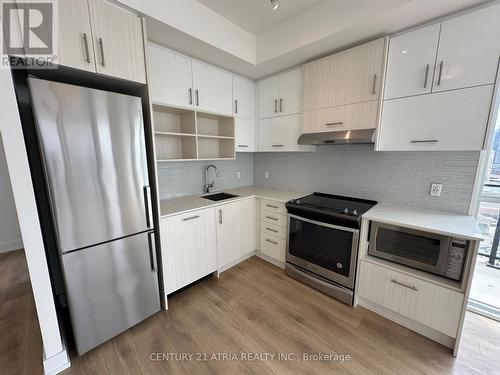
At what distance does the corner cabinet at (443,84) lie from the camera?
1.42 meters

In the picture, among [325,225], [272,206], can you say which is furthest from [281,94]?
[325,225]

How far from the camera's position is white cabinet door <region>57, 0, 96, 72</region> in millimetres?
1211

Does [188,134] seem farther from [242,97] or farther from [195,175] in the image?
[242,97]

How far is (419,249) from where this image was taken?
1.63 metres

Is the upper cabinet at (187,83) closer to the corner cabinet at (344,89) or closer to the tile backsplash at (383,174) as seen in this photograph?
the corner cabinet at (344,89)

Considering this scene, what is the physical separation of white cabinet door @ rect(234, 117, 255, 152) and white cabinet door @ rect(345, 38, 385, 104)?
1.28m

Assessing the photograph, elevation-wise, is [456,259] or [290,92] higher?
[290,92]

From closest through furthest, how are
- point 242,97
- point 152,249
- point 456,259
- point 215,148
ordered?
1. point 456,259
2. point 152,249
3. point 242,97
4. point 215,148

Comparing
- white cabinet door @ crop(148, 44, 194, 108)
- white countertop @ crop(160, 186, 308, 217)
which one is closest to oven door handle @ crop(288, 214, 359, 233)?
white countertop @ crop(160, 186, 308, 217)

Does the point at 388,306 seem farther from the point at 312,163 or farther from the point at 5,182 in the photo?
the point at 5,182

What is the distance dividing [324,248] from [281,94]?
1891 mm

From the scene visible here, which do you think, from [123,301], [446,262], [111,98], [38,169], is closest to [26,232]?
[38,169]

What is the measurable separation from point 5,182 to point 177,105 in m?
3.09

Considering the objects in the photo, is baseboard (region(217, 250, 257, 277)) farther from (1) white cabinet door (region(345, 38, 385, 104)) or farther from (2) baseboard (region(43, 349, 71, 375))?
(1) white cabinet door (region(345, 38, 385, 104))
